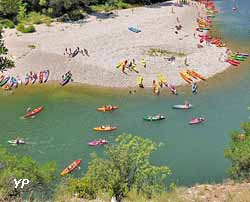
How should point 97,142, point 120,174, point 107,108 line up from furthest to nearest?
point 107,108
point 97,142
point 120,174

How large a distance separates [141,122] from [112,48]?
21.8 meters

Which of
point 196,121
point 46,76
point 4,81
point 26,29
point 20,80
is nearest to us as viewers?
point 196,121

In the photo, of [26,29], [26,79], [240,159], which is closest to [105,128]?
[26,79]

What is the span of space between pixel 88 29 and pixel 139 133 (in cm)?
3342

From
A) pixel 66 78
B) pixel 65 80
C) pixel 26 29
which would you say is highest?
pixel 26 29

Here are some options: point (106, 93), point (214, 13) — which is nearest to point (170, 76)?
point (106, 93)

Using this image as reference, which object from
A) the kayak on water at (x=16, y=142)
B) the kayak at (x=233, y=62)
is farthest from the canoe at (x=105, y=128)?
the kayak at (x=233, y=62)

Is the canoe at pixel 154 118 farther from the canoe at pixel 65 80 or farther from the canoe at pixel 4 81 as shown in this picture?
the canoe at pixel 4 81

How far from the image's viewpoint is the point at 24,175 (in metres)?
28.1

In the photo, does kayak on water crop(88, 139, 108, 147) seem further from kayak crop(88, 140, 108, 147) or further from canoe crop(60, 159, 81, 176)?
canoe crop(60, 159, 81, 176)

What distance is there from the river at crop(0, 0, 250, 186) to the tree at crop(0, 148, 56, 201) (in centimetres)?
1283

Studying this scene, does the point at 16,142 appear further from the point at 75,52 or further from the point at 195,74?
the point at 195,74

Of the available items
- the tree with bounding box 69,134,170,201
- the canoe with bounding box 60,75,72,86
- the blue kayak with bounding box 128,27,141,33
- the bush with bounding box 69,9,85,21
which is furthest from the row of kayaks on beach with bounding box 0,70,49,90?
the tree with bounding box 69,134,170,201

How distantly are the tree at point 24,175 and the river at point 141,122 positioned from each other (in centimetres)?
1283
